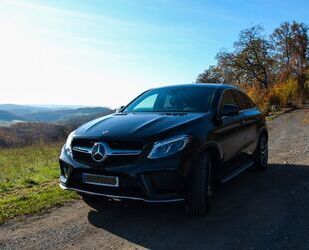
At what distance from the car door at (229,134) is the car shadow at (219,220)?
2.20 ft

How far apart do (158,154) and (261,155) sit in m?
4.12

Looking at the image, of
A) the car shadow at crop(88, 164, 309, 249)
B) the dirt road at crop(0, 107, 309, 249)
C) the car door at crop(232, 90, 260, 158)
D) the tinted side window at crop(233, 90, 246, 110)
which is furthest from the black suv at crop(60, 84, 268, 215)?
the tinted side window at crop(233, 90, 246, 110)

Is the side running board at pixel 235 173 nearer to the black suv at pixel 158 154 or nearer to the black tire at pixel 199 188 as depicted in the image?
the black suv at pixel 158 154

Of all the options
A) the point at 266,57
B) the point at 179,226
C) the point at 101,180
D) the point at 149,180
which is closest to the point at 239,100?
the point at 179,226

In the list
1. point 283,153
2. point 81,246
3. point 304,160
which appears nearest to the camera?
point 81,246

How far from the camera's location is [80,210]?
616cm

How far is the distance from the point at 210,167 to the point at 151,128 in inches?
40.1

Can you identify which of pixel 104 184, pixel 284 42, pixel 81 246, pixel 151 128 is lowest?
pixel 81 246

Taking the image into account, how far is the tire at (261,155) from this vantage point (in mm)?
8422

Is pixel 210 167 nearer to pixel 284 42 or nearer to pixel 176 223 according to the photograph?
pixel 176 223

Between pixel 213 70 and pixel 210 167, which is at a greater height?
pixel 213 70

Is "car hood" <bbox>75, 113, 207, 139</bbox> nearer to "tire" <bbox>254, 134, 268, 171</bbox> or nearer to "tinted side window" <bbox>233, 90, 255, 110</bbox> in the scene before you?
"tinted side window" <bbox>233, 90, 255, 110</bbox>

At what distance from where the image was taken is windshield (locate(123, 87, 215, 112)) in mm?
6430

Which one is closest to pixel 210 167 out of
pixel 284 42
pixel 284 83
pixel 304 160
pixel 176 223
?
pixel 176 223
